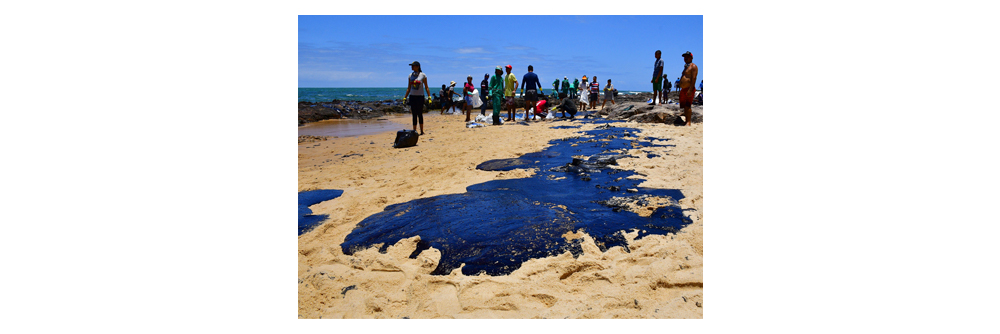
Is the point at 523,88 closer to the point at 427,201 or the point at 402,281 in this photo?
the point at 427,201

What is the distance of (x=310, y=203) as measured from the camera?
13.5 ft

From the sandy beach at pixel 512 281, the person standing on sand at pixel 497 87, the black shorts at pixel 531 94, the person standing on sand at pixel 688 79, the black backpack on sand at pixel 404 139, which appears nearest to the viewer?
the sandy beach at pixel 512 281

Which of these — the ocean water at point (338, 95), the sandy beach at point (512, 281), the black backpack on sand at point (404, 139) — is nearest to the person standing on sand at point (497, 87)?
the black backpack on sand at point (404, 139)

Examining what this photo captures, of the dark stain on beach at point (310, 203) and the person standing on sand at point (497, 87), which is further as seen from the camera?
the person standing on sand at point (497, 87)

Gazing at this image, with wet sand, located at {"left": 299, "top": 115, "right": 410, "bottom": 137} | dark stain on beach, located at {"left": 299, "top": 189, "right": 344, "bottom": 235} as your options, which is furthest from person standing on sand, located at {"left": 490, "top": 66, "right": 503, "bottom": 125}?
dark stain on beach, located at {"left": 299, "top": 189, "right": 344, "bottom": 235}

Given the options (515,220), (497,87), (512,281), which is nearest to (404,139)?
(497,87)

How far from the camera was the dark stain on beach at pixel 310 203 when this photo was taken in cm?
342

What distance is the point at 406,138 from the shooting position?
7.77m

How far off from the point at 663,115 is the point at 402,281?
952cm

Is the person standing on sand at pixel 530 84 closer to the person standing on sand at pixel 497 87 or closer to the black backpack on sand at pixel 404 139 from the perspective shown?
the person standing on sand at pixel 497 87

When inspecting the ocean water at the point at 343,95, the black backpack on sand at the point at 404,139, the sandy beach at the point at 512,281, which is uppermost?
the ocean water at the point at 343,95

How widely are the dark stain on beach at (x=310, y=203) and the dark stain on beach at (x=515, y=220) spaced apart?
41 centimetres

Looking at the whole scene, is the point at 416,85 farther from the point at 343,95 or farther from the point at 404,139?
the point at 343,95

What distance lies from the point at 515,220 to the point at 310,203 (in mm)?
2071
